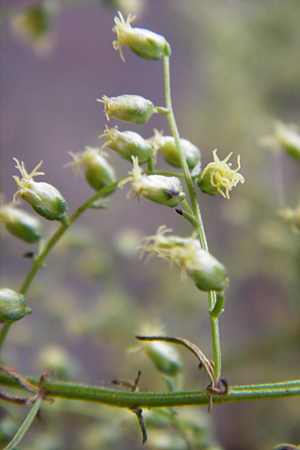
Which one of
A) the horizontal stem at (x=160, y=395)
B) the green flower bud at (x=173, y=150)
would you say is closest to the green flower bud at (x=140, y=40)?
the green flower bud at (x=173, y=150)

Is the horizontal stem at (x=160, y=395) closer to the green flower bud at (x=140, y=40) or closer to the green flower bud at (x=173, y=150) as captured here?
the green flower bud at (x=173, y=150)

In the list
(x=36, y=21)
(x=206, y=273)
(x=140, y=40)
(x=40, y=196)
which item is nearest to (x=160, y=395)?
(x=206, y=273)

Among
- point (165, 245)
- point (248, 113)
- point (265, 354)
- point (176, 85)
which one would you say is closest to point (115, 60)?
point (176, 85)

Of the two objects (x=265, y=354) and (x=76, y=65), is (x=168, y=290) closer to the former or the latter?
(x=265, y=354)

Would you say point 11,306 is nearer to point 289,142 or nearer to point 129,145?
point 129,145

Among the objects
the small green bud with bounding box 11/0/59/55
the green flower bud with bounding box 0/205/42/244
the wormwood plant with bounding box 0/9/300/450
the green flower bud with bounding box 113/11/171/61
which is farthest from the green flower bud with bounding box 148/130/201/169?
the small green bud with bounding box 11/0/59/55

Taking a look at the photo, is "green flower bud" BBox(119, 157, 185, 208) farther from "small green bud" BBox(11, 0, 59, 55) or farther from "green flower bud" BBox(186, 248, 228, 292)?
"small green bud" BBox(11, 0, 59, 55)
